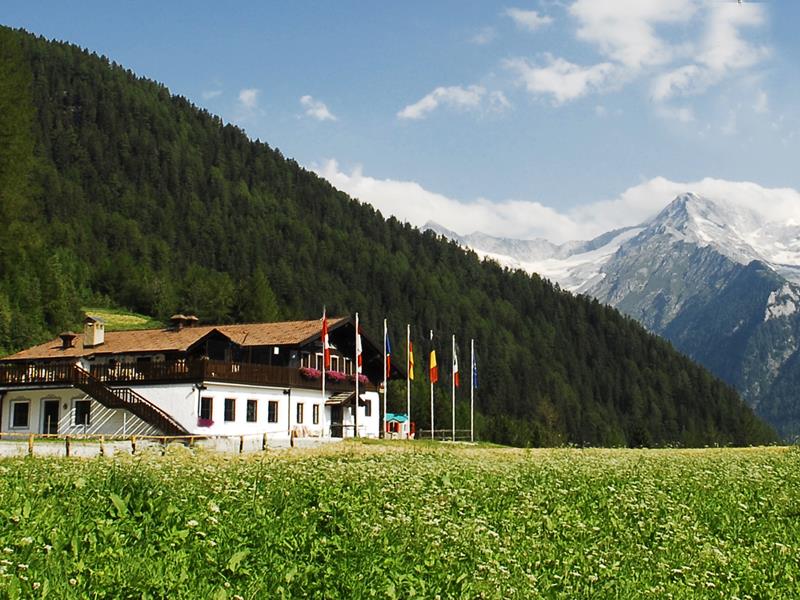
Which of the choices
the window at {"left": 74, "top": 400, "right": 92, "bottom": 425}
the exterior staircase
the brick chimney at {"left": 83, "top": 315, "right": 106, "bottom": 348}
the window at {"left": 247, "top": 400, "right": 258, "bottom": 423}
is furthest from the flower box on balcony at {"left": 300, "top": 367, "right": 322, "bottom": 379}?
the window at {"left": 74, "top": 400, "right": 92, "bottom": 425}

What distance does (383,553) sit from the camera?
1323 cm

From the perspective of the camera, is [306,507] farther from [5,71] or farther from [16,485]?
[5,71]

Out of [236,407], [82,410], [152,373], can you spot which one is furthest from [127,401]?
[236,407]

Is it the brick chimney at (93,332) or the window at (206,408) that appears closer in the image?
the window at (206,408)

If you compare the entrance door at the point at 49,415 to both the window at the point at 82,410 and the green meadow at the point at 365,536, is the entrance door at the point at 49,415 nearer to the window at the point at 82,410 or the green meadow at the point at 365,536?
the window at the point at 82,410

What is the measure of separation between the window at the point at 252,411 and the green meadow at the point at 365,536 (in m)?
38.6

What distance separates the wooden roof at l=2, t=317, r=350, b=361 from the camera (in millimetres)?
60500

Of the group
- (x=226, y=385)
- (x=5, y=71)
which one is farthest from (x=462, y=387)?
(x=226, y=385)

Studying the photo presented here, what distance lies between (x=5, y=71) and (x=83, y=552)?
99.0 m

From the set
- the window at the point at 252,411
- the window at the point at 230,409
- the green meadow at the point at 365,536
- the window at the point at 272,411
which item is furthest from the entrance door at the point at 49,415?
the green meadow at the point at 365,536

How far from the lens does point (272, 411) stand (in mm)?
61875


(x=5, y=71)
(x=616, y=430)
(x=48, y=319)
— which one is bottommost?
(x=616, y=430)

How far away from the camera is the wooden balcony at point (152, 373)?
187 feet

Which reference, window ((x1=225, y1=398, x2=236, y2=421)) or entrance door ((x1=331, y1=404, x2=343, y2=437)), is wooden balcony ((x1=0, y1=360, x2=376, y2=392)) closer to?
window ((x1=225, y1=398, x2=236, y2=421))
